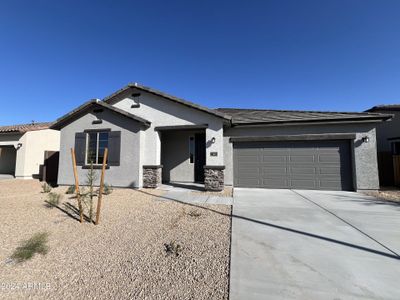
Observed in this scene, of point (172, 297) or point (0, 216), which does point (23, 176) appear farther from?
point (172, 297)

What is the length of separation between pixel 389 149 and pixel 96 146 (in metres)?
18.4

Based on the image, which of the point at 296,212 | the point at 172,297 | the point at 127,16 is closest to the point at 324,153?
the point at 296,212

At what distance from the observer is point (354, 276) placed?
116 inches

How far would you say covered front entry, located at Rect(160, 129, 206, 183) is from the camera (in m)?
12.2

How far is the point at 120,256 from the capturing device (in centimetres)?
360

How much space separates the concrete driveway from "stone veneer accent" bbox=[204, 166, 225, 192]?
3042mm

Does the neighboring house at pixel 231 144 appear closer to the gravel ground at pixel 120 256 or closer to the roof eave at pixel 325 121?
the roof eave at pixel 325 121

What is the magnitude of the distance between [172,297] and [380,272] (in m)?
3.03

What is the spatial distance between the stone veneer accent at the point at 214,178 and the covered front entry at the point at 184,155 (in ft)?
7.75

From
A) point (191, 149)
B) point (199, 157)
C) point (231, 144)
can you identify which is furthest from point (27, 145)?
point (231, 144)

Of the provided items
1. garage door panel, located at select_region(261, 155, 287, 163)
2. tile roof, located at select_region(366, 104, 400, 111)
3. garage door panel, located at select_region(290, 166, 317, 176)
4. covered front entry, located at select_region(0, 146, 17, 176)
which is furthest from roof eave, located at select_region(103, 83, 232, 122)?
tile roof, located at select_region(366, 104, 400, 111)

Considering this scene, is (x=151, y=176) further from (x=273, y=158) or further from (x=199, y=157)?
(x=273, y=158)

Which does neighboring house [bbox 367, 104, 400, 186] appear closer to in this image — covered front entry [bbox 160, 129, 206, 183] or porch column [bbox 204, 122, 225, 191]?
porch column [bbox 204, 122, 225, 191]

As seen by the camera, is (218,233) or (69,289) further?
(218,233)
